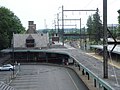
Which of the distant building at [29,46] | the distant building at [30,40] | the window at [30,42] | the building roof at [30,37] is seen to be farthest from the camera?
the window at [30,42]

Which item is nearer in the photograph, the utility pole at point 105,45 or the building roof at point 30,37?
the utility pole at point 105,45

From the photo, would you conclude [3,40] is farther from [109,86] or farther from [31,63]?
[109,86]

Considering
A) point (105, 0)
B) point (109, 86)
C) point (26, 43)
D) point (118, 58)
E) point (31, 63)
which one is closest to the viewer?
point (109, 86)

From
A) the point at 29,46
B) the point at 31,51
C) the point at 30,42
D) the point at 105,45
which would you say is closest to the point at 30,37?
the point at 30,42

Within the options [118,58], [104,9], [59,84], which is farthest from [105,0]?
[118,58]

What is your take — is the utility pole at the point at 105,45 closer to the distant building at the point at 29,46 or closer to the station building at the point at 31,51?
the station building at the point at 31,51

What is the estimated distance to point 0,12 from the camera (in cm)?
7631

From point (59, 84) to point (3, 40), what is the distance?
3450 cm

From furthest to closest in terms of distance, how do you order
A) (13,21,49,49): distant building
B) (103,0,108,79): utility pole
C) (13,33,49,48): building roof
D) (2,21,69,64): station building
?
(13,21,49,49): distant building → (13,33,49,48): building roof → (2,21,69,64): station building → (103,0,108,79): utility pole

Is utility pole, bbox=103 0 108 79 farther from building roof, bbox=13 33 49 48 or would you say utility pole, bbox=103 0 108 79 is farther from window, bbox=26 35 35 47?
window, bbox=26 35 35 47

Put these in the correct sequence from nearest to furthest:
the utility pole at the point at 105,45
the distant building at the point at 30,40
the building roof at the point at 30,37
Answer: the utility pole at the point at 105,45, the building roof at the point at 30,37, the distant building at the point at 30,40

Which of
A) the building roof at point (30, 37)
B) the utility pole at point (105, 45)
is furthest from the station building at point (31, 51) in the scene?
the utility pole at point (105, 45)

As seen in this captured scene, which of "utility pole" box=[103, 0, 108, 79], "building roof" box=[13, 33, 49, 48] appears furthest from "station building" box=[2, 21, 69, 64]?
"utility pole" box=[103, 0, 108, 79]

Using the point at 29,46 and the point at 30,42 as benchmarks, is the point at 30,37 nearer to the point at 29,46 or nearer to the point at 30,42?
the point at 30,42
